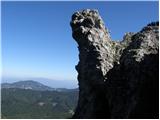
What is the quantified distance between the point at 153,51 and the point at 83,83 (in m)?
9.22

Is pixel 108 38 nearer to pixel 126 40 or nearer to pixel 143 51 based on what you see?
pixel 126 40

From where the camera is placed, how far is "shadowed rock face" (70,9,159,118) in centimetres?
2959

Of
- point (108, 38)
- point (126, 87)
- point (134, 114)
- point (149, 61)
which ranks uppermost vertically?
point (108, 38)

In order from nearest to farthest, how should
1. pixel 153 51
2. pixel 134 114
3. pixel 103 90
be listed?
pixel 134 114 → pixel 153 51 → pixel 103 90

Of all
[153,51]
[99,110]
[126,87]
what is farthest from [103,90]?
[153,51]

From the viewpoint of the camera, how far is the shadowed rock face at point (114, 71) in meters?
29.6

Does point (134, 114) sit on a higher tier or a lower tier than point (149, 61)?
lower

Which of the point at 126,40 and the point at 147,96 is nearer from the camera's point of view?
the point at 147,96

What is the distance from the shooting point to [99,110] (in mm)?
35625

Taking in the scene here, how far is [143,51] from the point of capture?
101ft

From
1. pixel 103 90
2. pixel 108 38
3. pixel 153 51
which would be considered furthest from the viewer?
pixel 108 38

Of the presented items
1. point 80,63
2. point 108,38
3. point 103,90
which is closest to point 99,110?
point 103,90

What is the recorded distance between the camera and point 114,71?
1294 inches

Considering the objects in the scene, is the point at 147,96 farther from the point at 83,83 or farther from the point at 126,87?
the point at 83,83
